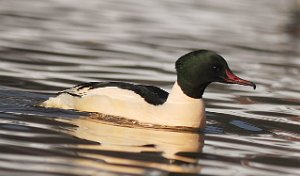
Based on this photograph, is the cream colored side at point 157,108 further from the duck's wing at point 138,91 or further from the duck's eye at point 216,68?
the duck's eye at point 216,68

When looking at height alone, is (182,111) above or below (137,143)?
above

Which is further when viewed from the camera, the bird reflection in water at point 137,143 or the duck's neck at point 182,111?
the duck's neck at point 182,111

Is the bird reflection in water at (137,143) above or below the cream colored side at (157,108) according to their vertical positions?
below

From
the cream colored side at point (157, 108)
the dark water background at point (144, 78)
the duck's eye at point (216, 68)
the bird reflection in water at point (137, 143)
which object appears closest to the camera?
the bird reflection in water at point (137, 143)

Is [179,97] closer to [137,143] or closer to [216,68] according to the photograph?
[216,68]

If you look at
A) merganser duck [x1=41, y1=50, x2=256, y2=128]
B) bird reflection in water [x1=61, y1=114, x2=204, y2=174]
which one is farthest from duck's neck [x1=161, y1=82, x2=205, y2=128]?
bird reflection in water [x1=61, y1=114, x2=204, y2=174]

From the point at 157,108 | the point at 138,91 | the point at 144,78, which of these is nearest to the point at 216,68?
the point at 157,108

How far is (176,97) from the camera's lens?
1188 cm

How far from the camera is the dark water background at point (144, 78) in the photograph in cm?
991

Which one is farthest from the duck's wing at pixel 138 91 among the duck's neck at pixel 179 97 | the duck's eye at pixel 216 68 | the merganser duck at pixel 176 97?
the duck's eye at pixel 216 68

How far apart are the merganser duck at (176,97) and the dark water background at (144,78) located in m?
0.19

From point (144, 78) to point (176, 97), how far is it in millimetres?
4307

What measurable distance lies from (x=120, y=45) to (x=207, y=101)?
18.8ft

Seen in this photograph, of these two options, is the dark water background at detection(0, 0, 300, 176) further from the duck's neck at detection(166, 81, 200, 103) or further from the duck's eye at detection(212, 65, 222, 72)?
the duck's eye at detection(212, 65, 222, 72)
